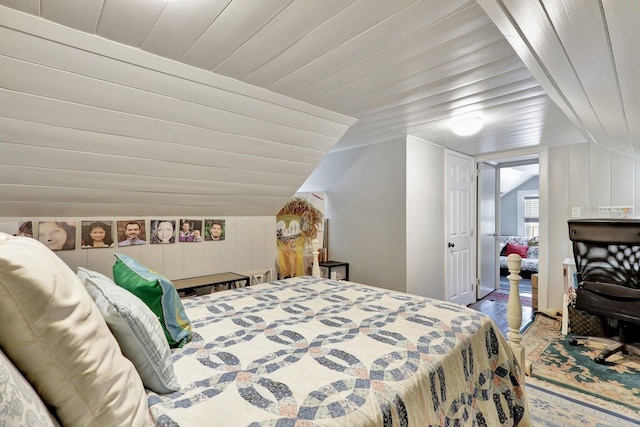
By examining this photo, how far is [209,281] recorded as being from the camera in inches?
113

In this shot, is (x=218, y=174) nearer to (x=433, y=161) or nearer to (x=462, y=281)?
(x=433, y=161)

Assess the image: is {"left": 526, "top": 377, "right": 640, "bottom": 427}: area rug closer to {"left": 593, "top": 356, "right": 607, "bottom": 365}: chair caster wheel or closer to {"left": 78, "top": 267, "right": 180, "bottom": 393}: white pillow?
{"left": 593, "top": 356, "right": 607, "bottom": 365}: chair caster wheel

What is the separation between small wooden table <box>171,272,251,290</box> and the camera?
8.99 ft

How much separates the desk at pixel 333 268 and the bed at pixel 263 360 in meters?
1.80

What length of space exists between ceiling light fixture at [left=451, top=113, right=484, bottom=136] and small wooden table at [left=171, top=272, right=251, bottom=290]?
7.78 feet

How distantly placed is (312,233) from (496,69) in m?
2.67

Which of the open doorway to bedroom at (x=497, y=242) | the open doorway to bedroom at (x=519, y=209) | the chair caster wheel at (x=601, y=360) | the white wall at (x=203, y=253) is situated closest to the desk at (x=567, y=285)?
the open doorway to bedroom at (x=497, y=242)

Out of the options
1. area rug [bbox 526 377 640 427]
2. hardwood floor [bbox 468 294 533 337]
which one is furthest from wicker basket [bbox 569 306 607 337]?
area rug [bbox 526 377 640 427]

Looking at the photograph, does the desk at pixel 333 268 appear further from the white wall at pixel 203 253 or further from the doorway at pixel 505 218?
the doorway at pixel 505 218

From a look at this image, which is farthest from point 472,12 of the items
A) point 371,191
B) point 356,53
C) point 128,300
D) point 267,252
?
point 267,252

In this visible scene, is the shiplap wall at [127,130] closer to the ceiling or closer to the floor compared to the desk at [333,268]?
closer to the ceiling

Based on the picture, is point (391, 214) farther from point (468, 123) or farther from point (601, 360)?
point (601, 360)

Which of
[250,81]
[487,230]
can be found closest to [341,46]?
[250,81]

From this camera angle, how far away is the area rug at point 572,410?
73.5 inches
